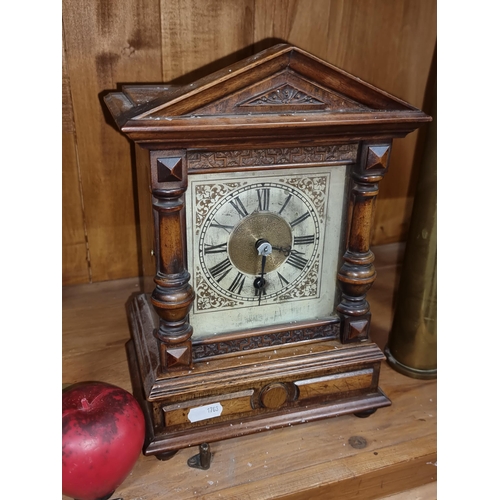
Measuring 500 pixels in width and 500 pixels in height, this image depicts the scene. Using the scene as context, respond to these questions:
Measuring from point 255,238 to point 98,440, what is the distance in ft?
1.07

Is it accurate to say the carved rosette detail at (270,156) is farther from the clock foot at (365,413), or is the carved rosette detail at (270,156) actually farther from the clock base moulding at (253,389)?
the clock foot at (365,413)

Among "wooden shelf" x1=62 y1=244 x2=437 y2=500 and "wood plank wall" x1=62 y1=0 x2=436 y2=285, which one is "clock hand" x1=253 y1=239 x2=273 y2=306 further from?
"wood plank wall" x1=62 y1=0 x2=436 y2=285

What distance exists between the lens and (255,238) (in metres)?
0.74

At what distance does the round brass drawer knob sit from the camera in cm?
80

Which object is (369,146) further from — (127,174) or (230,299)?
(127,174)

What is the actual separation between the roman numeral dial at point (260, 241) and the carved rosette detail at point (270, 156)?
3 centimetres

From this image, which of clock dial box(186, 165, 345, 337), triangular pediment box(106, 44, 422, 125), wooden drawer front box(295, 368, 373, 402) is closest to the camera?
triangular pediment box(106, 44, 422, 125)

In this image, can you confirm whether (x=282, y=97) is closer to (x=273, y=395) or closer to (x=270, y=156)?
(x=270, y=156)

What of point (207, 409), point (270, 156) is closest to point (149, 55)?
point (270, 156)

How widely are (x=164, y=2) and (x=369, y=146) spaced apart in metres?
0.48

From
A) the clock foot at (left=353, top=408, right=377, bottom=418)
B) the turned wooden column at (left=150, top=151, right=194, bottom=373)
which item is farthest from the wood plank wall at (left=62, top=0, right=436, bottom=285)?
the clock foot at (left=353, top=408, right=377, bottom=418)

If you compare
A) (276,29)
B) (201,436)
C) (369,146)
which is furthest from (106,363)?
(276,29)

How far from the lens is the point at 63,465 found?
0.63m

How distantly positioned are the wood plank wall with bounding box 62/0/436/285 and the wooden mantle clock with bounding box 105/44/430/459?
0.59 feet
